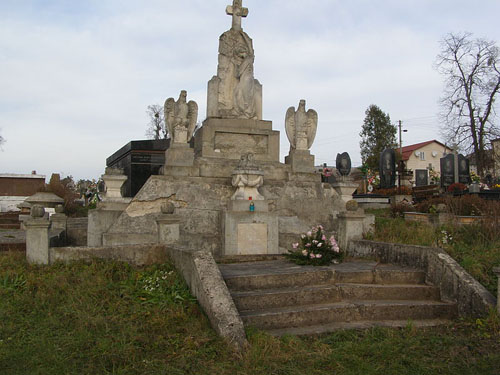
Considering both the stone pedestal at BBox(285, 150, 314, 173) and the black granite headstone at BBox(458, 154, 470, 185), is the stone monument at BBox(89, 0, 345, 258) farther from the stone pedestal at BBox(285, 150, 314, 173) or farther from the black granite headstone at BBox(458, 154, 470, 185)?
the black granite headstone at BBox(458, 154, 470, 185)

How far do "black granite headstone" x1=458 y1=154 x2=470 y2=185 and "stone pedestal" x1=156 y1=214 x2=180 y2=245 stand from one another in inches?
679

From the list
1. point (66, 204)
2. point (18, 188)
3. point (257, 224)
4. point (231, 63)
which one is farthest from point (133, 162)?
point (18, 188)

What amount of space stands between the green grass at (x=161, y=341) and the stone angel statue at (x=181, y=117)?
14.5ft

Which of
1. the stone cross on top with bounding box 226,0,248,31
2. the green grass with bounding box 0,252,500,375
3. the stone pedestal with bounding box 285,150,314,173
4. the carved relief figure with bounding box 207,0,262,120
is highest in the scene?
the stone cross on top with bounding box 226,0,248,31

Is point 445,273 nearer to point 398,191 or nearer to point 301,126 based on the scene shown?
point 301,126

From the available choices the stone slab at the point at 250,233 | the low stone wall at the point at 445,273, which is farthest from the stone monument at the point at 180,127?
the low stone wall at the point at 445,273

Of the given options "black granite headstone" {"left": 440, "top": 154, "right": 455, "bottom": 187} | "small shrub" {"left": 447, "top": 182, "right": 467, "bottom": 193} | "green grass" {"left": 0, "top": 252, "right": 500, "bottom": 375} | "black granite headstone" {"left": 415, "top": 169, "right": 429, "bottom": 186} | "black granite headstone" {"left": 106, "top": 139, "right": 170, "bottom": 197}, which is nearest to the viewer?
"green grass" {"left": 0, "top": 252, "right": 500, "bottom": 375}

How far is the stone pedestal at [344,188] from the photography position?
1060 cm

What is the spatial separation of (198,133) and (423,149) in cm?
5230

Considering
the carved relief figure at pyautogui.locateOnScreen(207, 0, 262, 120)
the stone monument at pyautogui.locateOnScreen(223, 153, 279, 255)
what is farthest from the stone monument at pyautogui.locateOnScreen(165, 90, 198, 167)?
the stone monument at pyautogui.locateOnScreen(223, 153, 279, 255)

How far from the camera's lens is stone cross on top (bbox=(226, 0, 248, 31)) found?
430 inches

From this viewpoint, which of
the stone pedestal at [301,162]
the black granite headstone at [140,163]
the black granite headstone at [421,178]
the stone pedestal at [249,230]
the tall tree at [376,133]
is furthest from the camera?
the tall tree at [376,133]

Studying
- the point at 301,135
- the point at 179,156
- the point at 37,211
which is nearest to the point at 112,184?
the point at 179,156

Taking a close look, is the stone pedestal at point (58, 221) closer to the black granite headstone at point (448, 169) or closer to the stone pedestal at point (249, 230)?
the stone pedestal at point (249, 230)
